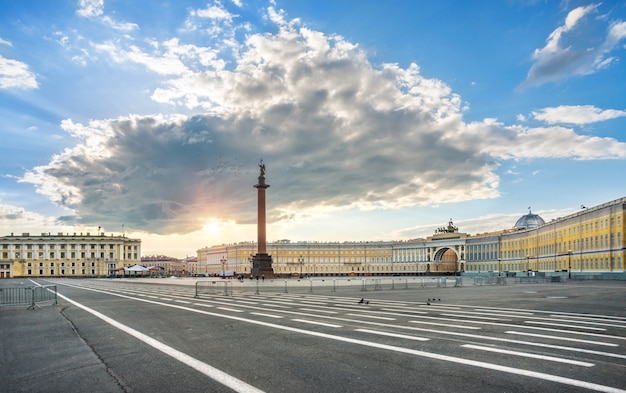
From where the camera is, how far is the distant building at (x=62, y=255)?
175125mm

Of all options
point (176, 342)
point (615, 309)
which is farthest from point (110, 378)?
point (615, 309)

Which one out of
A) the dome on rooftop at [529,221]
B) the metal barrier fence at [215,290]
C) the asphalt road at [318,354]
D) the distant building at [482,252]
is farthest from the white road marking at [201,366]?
the dome on rooftop at [529,221]

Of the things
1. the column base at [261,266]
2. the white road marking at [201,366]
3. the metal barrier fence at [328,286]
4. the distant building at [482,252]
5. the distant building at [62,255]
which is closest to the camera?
the white road marking at [201,366]

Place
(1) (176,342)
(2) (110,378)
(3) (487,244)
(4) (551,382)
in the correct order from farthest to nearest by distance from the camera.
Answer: (3) (487,244) → (1) (176,342) → (2) (110,378) → (4) (551,382)

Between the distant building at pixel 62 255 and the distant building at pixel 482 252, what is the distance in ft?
136

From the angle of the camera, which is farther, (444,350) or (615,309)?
(615,309)

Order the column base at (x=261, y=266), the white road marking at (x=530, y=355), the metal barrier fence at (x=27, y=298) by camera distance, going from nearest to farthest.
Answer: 1. the white road marking at (x=530, y=355)
2. the metal barrier fence at (x=27, y=298)
3. the column base at (x=261, y=266)

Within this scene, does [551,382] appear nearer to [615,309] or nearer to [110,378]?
[110,378]

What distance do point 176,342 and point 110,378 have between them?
12.5 feet

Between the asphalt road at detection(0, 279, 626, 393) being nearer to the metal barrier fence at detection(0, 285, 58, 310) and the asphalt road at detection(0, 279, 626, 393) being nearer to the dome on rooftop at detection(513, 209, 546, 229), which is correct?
the metal barrier fence at detection(0, 285, 58, 310)

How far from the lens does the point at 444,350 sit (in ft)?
34.3

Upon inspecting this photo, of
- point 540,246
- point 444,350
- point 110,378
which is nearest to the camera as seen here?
point 110,378

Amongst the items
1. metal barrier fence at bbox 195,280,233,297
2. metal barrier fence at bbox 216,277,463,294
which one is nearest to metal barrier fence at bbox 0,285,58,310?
metal barrier fence at bbox 195,280,233,297

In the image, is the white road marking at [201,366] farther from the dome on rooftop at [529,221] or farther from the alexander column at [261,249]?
the dome on rooftop at [529,221]
